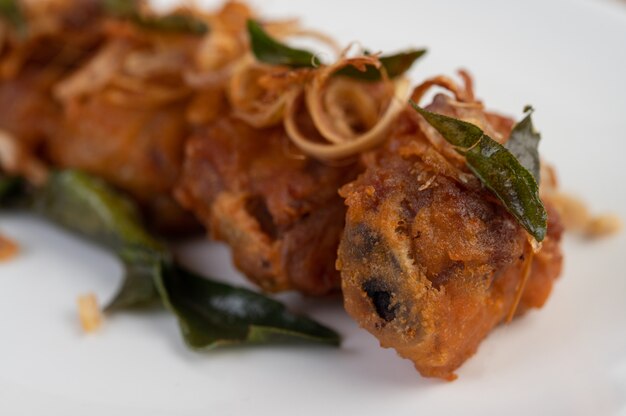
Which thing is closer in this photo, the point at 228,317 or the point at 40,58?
the point at 228,317

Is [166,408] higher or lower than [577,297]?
lower

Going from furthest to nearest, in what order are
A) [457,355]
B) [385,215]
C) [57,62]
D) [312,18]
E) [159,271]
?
1. [312,18]
2. [57,62]
3. [159,271]
4. [457,355]
5. [385,215]

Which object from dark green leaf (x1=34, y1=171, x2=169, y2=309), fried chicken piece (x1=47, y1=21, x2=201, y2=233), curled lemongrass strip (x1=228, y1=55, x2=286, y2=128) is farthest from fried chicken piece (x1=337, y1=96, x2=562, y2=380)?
fried chicken piece (x1=47, y1=21, x2=201, y2=233)

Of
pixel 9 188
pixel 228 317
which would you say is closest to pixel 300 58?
pixel 228 317

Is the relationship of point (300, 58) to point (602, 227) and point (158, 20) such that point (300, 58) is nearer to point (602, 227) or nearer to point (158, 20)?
point (158, 20)

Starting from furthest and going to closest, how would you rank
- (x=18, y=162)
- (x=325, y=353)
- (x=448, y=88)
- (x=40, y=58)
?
(x=40, y=58)
(x=18, y=162)
(x=325, y=353)
(x=448, y=88)

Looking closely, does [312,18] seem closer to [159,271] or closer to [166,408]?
[159,271]

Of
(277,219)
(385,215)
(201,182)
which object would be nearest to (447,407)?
(385,215)

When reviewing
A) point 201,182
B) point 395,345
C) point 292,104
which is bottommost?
point 201,182
